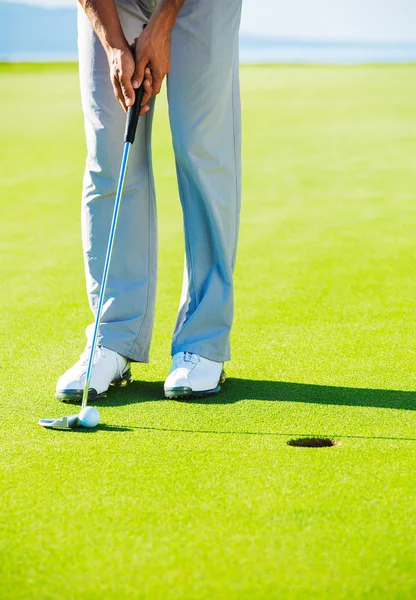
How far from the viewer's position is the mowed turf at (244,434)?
132cm

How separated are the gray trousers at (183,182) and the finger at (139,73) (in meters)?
0.13

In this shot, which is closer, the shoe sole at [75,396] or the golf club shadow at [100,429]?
the golf club shadow at [100,429]

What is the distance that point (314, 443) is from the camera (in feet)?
6.08

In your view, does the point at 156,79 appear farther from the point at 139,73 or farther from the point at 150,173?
the point at 150,173

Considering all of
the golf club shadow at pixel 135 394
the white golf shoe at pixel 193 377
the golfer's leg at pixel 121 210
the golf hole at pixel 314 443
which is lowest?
the golf club shadow at pixel 135 394

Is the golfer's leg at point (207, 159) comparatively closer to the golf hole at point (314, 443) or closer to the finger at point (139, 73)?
the finger at point (139, 73)

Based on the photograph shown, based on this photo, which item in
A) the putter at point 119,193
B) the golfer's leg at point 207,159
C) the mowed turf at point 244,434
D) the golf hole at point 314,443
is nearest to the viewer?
the mowed turf at point 244,434

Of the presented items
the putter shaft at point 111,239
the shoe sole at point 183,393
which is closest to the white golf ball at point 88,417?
the putter shaft at point 111,239

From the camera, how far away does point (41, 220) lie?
14.5ft

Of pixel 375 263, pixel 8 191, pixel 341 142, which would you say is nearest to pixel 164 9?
pixel 375 263

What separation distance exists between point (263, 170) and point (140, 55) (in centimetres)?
364

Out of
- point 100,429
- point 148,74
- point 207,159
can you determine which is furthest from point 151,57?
point 100,429

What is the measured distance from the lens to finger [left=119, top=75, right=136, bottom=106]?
2090 mm

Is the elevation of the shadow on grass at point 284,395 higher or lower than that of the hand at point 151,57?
lower
